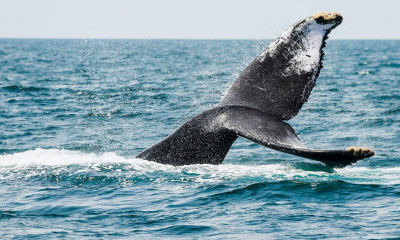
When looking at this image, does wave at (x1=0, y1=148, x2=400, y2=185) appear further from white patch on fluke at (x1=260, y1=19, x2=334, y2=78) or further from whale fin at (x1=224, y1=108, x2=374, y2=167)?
white patch on fluke at (x1=260, y1=19, x2=334, y2=78)

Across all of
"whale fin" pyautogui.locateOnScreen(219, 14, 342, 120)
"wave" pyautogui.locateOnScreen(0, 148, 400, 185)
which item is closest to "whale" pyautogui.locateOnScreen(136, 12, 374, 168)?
"whale fin" pyautogui.locateOnScreen(219, 14, 342, 120)

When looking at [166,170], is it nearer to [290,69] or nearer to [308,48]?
[290,69]

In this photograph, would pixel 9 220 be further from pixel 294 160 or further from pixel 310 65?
pixel 294 160

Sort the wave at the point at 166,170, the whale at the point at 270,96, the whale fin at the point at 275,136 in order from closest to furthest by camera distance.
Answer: the whale fin at the point at 275,136 → the whale at the point at 270,96 → the wave at the point at 166,170

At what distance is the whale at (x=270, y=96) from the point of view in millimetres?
7090

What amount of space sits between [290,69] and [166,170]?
2271 millimetres

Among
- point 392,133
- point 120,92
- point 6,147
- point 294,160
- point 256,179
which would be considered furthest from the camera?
point 120,92

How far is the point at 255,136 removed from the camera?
22.2ft

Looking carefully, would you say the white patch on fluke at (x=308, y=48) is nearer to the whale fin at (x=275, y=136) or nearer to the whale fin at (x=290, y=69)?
the whale fin at (x=290, y=69)

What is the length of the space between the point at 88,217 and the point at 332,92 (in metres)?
19.7

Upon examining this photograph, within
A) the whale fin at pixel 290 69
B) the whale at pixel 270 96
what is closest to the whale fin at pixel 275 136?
the whale at pixel 270 96

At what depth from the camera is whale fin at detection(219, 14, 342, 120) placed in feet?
23.6
